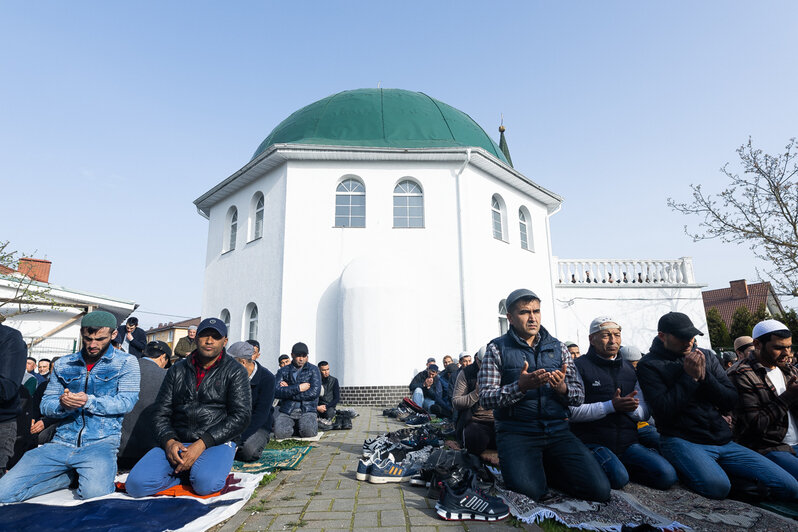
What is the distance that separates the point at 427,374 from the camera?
10.9m

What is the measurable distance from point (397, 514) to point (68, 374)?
3.24 metres

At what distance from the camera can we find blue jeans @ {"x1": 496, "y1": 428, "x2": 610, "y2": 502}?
11.6 ft

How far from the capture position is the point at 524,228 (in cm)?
1706

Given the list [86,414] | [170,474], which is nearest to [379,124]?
[86,414]

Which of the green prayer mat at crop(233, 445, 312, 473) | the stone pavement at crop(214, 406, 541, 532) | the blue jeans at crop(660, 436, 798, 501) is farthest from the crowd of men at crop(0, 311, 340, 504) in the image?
the blue jeans at crop(660, 436, 798, 501)

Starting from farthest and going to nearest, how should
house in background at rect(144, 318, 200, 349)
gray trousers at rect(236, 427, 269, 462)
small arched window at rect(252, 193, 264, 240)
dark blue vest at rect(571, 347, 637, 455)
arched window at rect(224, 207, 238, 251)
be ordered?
house in background at rect(144, 318, 200, 349) → arched window at rect(224, 207, 238, 251) → small arched window at rect(252, 193, 264, 240) → gray trousers at rect(236, 427, 269, 462) → dark blue vest at rect(571, 347, 637, 455)

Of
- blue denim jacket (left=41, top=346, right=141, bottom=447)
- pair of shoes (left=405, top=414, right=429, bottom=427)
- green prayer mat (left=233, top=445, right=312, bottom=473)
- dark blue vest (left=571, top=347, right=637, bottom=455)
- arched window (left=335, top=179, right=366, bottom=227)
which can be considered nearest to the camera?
blue denim jacket (left=41, top=346, right=141, bottom=447)

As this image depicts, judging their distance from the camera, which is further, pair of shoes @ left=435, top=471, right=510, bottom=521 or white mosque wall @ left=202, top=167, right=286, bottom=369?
white mosque wall @ left=202, top=167, right=286, bottom=369

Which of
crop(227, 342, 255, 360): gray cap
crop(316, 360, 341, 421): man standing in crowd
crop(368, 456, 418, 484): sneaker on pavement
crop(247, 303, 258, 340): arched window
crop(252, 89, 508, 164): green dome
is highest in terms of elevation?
crop(252, 89, 508, 164): green dome

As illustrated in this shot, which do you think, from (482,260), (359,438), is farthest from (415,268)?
(359,438)

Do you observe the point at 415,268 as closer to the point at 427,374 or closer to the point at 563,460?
the point at 427,374

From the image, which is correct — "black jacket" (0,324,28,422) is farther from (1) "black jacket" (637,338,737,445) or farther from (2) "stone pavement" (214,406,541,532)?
Result: (1) "black jacket" (637,338,737,445)

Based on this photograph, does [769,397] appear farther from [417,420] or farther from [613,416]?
[417,420]

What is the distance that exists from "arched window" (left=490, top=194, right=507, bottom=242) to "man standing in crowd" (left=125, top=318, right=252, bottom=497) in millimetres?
12687
